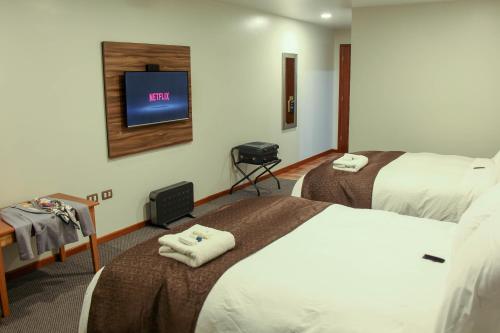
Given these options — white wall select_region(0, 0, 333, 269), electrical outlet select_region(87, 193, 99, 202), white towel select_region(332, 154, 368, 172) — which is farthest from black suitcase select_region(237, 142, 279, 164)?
electrical outlet select_region(87, 193, 99, 202)

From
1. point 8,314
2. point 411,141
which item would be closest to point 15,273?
point 8,314

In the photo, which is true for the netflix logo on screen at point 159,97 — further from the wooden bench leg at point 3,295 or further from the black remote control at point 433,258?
the black remote control at point 433,258

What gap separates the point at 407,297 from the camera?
180 cm

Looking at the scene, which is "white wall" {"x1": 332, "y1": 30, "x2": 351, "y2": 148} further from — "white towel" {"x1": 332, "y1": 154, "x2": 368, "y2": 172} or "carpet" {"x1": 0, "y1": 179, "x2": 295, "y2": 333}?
"carpet" {"x1": 0, "y1": 179, "x2": 295, "y2": 333}

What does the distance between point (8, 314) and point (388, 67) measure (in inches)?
202

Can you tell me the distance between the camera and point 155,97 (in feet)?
15.2

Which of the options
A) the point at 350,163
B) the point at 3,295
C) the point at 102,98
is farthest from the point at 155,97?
the point at 3,295

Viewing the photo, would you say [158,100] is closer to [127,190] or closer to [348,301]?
[127,190]

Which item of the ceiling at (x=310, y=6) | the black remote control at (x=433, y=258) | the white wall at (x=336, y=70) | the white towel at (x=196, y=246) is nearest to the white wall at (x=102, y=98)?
the ceiling at (x=310, y=6)

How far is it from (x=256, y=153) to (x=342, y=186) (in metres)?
2.03

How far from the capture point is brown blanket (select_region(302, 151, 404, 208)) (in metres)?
3.81

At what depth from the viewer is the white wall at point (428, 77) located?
5.45m

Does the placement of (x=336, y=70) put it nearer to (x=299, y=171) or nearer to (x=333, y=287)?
(x=299, y=171)

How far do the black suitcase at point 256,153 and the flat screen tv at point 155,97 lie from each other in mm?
1097
